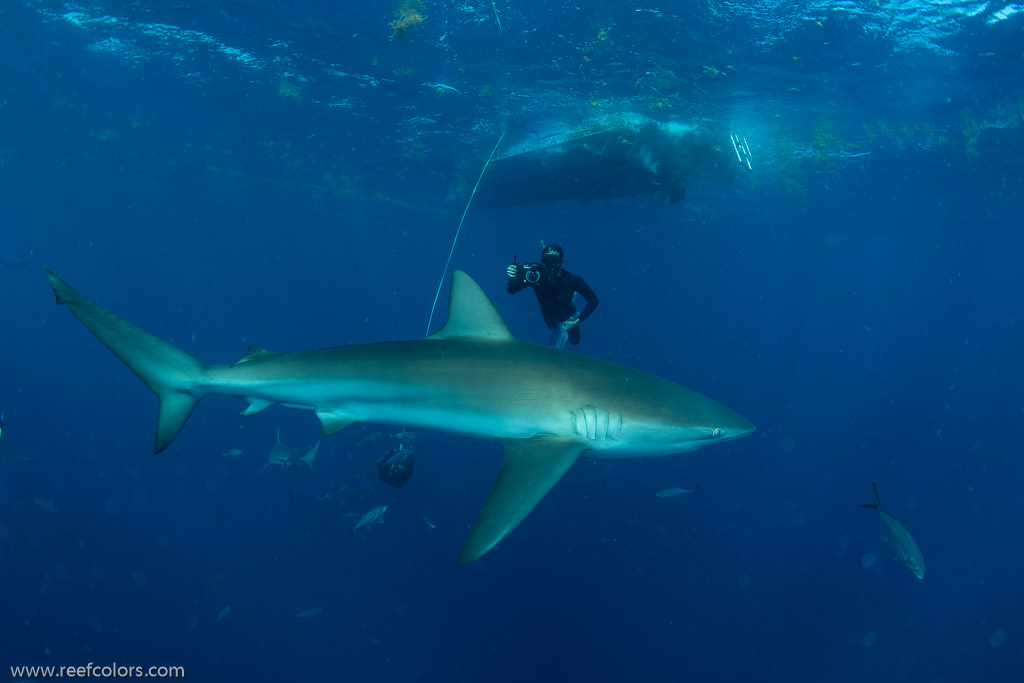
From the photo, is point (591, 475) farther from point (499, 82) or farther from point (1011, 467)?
point (1011, 467)

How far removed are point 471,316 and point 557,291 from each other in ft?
13.0

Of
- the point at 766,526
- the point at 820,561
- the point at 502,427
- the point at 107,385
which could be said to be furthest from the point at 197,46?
the point at 107,385

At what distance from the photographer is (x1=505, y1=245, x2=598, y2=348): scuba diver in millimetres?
7738

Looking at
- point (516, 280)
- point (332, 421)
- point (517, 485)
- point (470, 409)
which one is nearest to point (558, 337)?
point (516, 280)

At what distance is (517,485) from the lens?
3855 mm

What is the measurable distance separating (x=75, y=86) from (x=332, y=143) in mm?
9054

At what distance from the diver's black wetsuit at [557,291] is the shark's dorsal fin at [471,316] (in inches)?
115

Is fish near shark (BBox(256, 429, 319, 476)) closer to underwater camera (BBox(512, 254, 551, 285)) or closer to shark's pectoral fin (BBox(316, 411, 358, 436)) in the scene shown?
underwater camera (BBox(512, 254, 551, 285))

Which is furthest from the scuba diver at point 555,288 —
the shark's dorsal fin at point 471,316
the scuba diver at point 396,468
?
the scuba diver at point 396,468

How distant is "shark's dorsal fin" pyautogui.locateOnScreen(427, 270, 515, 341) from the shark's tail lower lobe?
6.58ft

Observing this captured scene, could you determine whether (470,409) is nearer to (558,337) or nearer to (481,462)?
(558,337)

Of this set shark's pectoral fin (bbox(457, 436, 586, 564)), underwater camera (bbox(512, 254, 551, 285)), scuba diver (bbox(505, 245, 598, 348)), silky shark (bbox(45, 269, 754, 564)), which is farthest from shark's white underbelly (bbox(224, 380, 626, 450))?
underwater camera (bbox(512, 254, 551, 285))

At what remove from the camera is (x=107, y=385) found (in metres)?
44.6

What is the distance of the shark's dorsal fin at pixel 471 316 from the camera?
481cm
